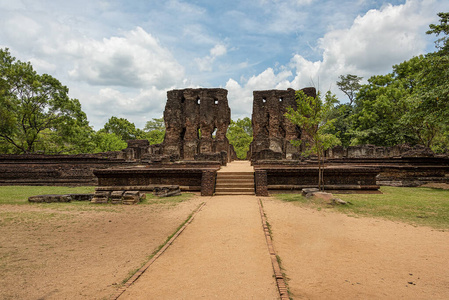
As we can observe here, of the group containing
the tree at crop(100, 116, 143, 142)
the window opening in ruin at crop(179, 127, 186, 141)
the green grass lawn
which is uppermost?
the tree at crop(100, 116, 143, 142)

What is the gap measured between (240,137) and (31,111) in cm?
3340

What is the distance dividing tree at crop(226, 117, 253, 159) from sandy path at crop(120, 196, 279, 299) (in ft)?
137

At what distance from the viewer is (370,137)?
26.6m

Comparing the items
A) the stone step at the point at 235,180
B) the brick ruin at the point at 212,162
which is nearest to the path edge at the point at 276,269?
the brick ruin at the point at 212,162

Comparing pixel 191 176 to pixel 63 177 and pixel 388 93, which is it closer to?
pixel 63 177

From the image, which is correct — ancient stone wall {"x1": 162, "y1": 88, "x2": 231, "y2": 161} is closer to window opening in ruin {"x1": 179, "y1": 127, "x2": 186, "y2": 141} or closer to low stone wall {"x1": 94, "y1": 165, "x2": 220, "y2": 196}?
window opening in ruin {"x1": 179, "y1": 127, "x2": 186, "y2": 141}

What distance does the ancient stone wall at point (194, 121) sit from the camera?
2950 centimetres

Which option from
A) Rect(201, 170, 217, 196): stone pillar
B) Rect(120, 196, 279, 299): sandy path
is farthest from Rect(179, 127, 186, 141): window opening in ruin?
Rect(120, 196, 279, 299): sandy path

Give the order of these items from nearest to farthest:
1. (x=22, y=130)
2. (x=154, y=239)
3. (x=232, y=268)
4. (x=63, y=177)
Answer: (x=232, y=268) < (x=154, y=239) < (x=63, y=177) < (x=22, y=130)

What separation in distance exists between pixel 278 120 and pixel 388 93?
11609 millimetres

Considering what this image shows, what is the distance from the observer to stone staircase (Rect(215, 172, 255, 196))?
9705mm

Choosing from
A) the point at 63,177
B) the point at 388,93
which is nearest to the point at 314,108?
the point at 63,177

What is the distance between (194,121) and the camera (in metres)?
30.4

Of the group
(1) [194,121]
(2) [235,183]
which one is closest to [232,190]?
(2) [235,183]
